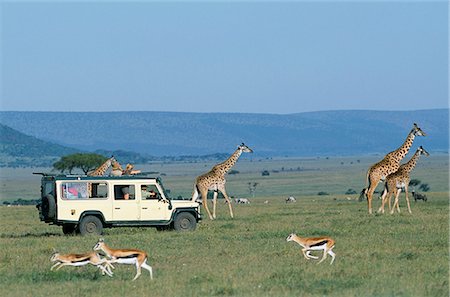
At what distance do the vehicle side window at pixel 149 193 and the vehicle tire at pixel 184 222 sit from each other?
27.6 inches

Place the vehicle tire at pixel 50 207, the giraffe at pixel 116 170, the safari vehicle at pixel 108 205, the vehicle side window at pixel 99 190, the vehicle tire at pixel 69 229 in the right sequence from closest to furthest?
1. the vehicle tire at pixel 50 207
2. the safari vehicle at pixel 108 205
3. the vehicle side window at pixel 99 190
4. the vehicle tire at pixel 69 229
5. the giraffe at pixel 116 170

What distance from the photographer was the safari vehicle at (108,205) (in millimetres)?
24922

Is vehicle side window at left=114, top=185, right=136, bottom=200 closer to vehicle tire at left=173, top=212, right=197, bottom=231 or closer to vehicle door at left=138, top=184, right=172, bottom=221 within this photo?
vehicle door at left=138, top=184, right=172, bottom=221

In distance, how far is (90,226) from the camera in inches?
991

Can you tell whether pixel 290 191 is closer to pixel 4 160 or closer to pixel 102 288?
pixel 102 288

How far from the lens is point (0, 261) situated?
1966 centimetres

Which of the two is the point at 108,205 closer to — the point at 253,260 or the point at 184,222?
the point at 184,222

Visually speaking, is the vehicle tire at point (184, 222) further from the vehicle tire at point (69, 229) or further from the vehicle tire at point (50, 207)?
the vehicle tire at point (50, 207)

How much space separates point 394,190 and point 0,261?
14.9 meters

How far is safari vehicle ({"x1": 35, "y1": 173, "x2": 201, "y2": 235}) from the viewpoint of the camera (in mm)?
24922

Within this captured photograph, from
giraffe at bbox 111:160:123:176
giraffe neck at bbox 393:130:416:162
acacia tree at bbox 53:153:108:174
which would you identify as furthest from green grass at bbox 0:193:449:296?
acacia tree at bbox 53:153:108:174

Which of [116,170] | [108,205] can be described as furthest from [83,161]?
[108,205]

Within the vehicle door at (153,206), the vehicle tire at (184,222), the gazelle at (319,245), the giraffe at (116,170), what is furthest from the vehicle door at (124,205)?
the gazelle at (319,245)

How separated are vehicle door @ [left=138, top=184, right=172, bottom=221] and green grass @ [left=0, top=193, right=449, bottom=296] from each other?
0.42 meters
